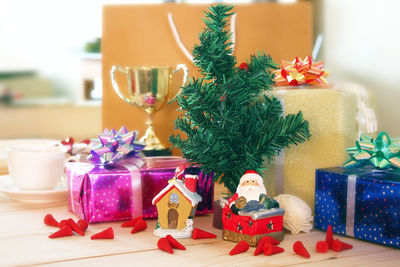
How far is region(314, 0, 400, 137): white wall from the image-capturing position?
3.24ft

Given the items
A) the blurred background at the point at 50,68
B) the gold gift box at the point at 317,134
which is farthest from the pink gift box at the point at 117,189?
the blurred background at the point at 50,68

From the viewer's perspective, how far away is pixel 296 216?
632 millimetres

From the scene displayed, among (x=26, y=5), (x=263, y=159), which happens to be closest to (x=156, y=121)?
(x=263, y=159)

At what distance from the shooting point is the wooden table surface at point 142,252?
20.1 inches

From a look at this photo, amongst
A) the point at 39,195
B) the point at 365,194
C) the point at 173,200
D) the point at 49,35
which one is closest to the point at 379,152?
the point at 365,194

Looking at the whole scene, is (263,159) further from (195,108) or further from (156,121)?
(156,121)

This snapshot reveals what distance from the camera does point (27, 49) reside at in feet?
11.8

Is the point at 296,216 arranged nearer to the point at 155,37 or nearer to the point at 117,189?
the point at 117,189

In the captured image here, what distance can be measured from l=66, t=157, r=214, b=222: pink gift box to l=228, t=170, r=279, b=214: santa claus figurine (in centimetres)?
14

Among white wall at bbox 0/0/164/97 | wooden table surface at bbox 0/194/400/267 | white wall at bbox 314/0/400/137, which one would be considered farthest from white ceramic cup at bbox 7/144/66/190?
white wall at bbox 0/0/164/97

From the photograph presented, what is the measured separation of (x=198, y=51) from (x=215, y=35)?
3 cm

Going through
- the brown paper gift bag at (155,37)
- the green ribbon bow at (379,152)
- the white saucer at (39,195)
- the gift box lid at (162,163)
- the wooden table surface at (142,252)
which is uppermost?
the brown paper gift bag at (155,37)

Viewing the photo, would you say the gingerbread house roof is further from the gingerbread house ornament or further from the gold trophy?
the gold trophy

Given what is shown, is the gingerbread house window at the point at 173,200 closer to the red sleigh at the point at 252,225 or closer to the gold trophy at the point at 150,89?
the red sleigh at the point at 252,225
